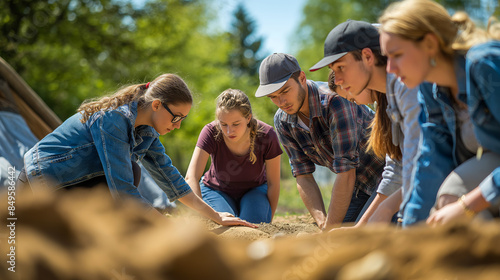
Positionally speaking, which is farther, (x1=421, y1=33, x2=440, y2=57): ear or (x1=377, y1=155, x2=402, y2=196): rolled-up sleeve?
(x1=377, y1=155, x2=402, y2=196): rolled-up sleeve


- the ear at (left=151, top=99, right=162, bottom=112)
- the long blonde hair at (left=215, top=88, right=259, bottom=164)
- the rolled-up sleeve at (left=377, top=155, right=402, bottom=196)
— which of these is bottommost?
the rolled-up sleeve at (left=377, top=155, right=402, bottom=196)

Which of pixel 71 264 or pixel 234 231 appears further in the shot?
pixel 234 231

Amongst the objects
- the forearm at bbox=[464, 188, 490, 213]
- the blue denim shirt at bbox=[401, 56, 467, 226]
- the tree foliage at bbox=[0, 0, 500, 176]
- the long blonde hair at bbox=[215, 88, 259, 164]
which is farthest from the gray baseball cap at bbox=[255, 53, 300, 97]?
the tree foliage at bbox=[0, 0, 500, 176]

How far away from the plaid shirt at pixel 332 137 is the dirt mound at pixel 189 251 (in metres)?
2.62

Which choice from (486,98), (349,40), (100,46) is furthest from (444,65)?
(100,46)

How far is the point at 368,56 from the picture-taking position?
2.78m

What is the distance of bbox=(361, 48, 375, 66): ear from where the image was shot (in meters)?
2.77

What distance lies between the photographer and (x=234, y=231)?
3.61m

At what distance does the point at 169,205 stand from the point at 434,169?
13.2ft

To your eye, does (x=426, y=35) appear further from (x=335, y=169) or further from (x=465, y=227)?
(x=335, y=169)

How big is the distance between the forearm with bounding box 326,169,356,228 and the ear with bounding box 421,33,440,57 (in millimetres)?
1832

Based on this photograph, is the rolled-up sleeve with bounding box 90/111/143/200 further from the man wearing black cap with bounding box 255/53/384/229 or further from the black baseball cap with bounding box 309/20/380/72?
the black baseball cap with bounding box 309/20/380/72

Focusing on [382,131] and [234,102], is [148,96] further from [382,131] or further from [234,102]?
[382,131]

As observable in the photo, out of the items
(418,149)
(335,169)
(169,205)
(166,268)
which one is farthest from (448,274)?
(169,205)
